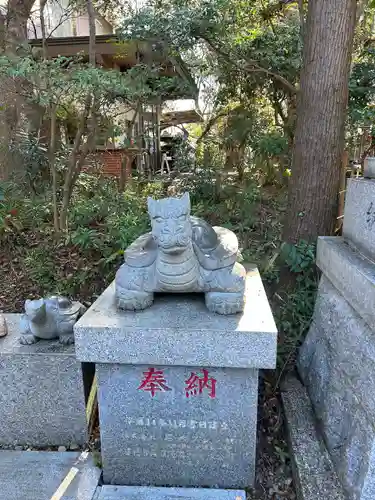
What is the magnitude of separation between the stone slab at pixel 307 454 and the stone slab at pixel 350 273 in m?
0.92

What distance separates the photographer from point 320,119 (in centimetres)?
343

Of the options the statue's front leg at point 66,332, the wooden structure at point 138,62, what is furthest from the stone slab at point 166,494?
the wooden structure at point 138,62

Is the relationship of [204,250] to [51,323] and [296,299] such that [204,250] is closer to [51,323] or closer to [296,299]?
[51,323]

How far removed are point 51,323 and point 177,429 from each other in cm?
109

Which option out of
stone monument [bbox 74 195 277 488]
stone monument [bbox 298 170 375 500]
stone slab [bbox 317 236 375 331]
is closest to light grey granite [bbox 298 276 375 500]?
stone monument [bbox 298 170 375 500]

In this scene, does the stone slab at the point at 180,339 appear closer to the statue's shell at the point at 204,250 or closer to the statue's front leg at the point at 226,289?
the statue's front leg at the point at 226,289

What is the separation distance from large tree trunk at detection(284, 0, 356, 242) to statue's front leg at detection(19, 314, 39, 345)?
2.44 metres

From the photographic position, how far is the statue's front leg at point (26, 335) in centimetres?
265

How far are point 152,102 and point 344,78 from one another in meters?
3.30

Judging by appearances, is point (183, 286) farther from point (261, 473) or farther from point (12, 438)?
point (12, 438)

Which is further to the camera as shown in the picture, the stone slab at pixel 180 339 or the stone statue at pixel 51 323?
the stone statue at pixel 51 323

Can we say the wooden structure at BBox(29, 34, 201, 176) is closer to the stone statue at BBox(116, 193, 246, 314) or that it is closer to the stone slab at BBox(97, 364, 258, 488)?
the stone statue at BBox(116, 193, 246, 314)

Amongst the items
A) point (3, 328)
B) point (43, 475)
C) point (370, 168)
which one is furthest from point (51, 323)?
point (370, 168)

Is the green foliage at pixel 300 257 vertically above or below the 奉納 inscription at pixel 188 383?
above
